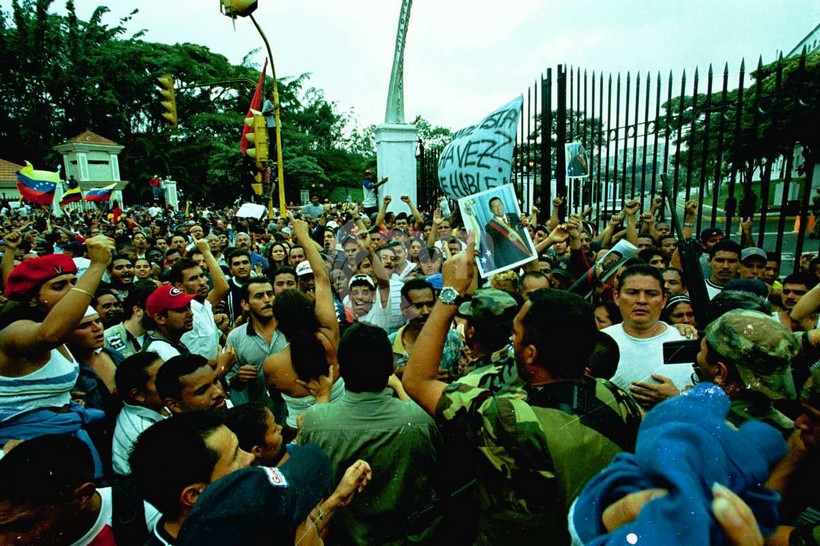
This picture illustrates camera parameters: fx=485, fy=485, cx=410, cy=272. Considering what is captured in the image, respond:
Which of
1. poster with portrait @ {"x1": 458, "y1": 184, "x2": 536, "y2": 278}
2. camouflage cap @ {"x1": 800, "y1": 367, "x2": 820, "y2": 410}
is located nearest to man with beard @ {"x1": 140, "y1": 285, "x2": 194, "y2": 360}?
poster with portrait @ {"x1": 458, "y1": 184, "x2": 536, "y2": 278}

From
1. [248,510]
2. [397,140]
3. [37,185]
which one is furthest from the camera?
[37,185]

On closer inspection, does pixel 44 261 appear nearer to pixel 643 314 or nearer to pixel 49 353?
pixel 49 353

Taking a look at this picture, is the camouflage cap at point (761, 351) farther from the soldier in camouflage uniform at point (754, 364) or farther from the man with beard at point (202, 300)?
the man with beard at point (202, 300)

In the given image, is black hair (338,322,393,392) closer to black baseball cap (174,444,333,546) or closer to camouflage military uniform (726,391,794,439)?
black baseball cap (174,444,333,546)

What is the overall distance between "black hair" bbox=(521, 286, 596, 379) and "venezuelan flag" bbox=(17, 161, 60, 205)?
43.6 feet

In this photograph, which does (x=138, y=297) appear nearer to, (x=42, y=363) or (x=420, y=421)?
(x=42, y=363)

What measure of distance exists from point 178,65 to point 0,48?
11.6m

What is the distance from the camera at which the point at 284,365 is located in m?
2.73

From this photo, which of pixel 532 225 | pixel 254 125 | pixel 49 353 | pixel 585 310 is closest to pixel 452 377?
pixel 585 310

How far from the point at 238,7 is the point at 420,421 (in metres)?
9.20

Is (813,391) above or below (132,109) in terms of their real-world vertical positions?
below

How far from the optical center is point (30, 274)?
262cm

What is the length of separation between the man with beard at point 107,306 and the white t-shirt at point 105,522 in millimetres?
2653

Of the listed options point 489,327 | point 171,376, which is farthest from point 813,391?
point 171,376
